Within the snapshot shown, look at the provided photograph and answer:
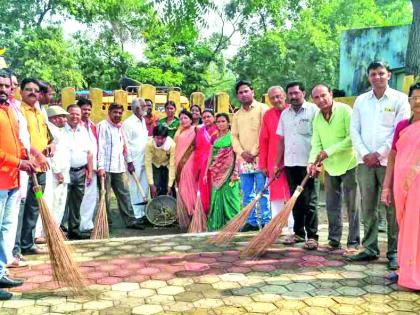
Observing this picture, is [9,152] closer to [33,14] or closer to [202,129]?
[202,129]

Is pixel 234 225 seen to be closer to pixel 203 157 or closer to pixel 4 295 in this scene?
pixel 203 157

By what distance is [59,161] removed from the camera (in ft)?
17.6

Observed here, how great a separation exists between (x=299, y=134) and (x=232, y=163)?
129cm

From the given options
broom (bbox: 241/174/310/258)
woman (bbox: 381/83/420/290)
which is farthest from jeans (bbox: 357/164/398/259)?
broom (bbox: 241/174/310/258)

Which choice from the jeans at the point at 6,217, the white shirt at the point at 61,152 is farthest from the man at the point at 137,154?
the jeans at the point at 6,217

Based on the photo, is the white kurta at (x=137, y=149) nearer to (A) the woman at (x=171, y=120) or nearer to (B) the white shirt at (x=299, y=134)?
(A) the woman at (x=171, y=120)

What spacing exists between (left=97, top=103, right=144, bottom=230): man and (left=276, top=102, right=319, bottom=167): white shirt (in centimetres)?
236

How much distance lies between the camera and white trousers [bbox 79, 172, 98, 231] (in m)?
6.03

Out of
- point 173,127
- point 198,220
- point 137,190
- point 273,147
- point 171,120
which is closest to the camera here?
point 273,147

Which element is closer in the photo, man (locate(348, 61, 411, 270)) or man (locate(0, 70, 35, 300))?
man (locate(0, 70, 35, 300))

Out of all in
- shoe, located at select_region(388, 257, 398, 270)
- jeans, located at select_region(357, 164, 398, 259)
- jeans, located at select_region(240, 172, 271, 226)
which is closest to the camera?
shoe, located at select_region(388, 257, 398, 270)

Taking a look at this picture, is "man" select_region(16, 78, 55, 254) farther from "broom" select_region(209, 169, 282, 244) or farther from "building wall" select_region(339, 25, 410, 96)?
"building wall" select_region(339, 25, 410, 96)

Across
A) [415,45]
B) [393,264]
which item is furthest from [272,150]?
Result: [415,45]

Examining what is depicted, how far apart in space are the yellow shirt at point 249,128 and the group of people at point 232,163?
13mm
